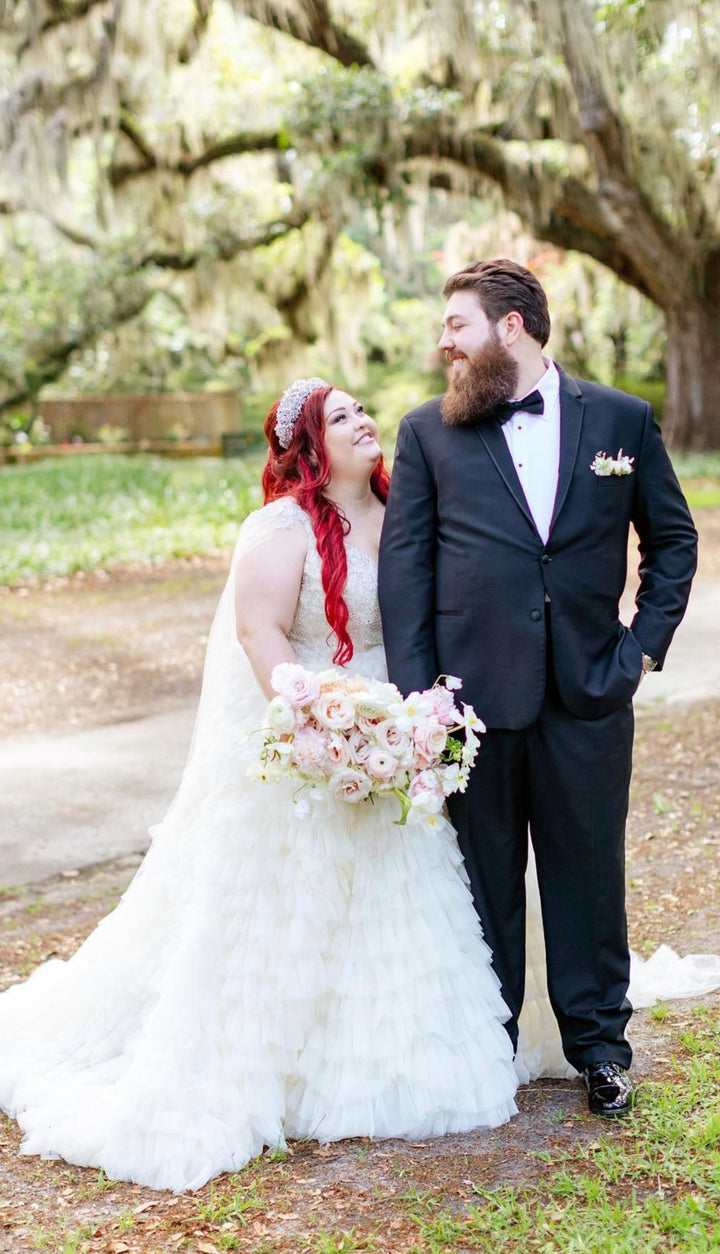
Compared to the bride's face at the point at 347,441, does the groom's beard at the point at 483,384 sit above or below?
above

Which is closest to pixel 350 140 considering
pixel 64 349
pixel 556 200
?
pixel 556 200

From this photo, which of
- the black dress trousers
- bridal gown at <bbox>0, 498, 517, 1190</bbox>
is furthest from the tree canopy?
bridal gown at <bbox>0, 498, 517, 1190</bbox>

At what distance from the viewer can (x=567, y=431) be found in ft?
10.7

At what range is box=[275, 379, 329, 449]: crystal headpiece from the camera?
3457 millimetres

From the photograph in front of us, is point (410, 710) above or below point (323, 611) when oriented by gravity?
below

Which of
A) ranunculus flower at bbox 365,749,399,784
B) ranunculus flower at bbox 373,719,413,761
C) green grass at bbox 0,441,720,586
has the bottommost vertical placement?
green grass at bbox 0,441,720,586

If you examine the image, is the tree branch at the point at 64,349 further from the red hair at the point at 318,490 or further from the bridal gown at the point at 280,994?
the bridal gown at the point at 280,994

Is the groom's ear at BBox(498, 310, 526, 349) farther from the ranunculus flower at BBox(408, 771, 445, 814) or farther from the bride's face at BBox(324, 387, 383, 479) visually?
the ranunculus flower at BBox(408, 771, 445, 814)

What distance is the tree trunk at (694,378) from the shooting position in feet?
62.1

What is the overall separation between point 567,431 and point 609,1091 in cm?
162

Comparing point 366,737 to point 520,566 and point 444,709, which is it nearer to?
point 444,709

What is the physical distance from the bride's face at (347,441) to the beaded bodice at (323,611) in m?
0.16

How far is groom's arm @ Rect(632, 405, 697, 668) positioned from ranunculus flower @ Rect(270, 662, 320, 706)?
0.84 meters

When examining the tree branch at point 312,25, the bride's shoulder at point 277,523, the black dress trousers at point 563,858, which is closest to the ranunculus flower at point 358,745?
the black dress trousers at point 563,858
